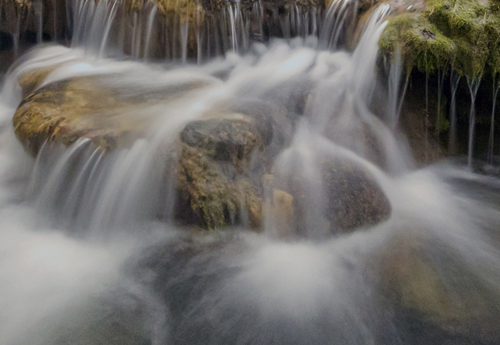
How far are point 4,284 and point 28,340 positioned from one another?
31.1 inches

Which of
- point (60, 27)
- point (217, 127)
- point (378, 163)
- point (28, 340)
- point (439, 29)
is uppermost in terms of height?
point (60, 27)

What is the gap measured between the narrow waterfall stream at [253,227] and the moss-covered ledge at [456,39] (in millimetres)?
333

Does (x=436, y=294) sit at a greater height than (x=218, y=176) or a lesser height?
lesser

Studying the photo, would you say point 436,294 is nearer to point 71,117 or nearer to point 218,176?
point 218,176

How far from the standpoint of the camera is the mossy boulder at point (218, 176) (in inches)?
136

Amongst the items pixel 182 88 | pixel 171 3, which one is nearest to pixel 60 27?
pixel 171 3

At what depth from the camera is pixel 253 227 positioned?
11.5 ft

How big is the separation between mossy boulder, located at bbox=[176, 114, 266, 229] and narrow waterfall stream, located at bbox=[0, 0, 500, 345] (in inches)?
1.4

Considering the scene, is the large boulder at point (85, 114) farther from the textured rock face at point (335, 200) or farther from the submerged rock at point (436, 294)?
the submerged rock at point (436, 294)

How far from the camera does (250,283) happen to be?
2945 millimetres

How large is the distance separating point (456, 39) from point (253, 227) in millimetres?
3766

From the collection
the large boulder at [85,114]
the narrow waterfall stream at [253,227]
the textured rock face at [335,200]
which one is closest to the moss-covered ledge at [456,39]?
the narrow waterfall stream at [253,227]

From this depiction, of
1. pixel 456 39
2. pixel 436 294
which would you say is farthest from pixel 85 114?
pixel 456 39

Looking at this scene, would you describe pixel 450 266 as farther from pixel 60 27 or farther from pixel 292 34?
pixel 60 27
